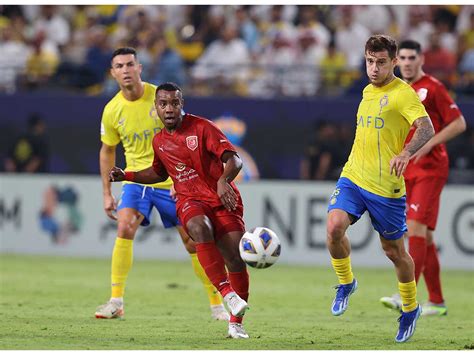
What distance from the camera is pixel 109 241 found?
56.9ft

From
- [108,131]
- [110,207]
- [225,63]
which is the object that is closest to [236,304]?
[110,207]

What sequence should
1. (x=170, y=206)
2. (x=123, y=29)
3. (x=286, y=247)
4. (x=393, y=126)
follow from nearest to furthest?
(x=393, y=126)
(x=170, y=206)
(x=286, y=247)
(x=123, y=29)

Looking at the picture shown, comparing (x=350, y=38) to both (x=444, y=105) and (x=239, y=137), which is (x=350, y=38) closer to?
(x=239, y=137)

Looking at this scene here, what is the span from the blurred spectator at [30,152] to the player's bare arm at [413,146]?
10741mm

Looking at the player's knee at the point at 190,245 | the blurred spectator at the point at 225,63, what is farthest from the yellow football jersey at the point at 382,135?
the blurred spectator at the point at 225,63

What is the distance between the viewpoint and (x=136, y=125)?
34.5ft

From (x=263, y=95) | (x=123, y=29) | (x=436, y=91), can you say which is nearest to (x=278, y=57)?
(x=263, y=95)

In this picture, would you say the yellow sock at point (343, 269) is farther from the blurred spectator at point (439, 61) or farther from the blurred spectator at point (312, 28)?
the blurred spectator at point (312, 28)

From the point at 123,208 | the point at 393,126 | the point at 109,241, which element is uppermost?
the point at 393,126

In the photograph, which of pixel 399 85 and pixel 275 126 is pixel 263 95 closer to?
pixel 275 126

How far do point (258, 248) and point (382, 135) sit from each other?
1411 mm

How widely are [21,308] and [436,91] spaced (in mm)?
4852

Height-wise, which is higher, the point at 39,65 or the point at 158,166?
the point at 39,65

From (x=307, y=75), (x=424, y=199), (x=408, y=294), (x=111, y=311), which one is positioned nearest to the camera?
(x=408, y=294)
